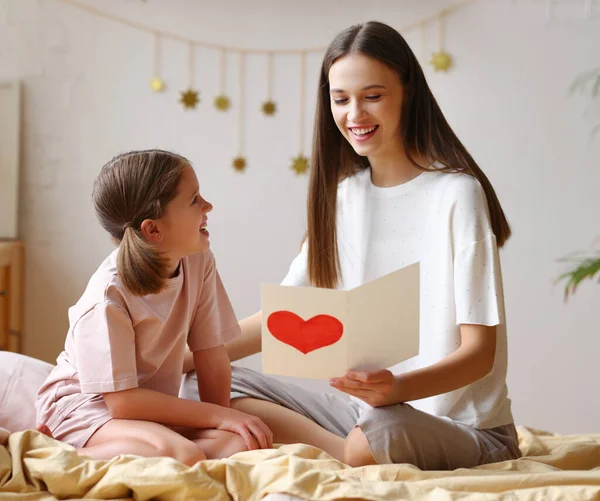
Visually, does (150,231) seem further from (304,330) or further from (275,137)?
(275,137)

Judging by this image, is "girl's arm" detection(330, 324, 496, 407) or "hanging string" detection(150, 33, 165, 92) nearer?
"girl's arm" detection(330, 324, 496, 407)

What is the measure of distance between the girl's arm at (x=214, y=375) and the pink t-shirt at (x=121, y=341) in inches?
0.7

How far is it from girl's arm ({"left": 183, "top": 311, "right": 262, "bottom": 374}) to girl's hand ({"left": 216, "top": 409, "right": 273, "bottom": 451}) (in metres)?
0.28

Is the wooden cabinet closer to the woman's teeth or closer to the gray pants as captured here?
the woman's teeth

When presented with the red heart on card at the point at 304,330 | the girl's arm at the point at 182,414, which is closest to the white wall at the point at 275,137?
the girl's arm at the point at 182,414

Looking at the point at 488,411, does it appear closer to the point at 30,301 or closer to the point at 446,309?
the point at 446,309

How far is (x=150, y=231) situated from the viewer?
4.55 ft

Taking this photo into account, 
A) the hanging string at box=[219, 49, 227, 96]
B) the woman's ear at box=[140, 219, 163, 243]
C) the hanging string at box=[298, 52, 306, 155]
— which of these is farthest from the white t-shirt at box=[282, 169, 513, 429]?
the hanging string at box=[219, 49, 227, 96]

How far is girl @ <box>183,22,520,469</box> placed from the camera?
1278 mm

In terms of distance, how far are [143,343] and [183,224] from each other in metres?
0.21

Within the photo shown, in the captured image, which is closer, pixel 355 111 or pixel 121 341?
pixel 121 341

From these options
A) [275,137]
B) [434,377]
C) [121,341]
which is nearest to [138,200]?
Answer: [121,341]

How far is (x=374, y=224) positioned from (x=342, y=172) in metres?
0.15

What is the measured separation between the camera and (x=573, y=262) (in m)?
2.72
